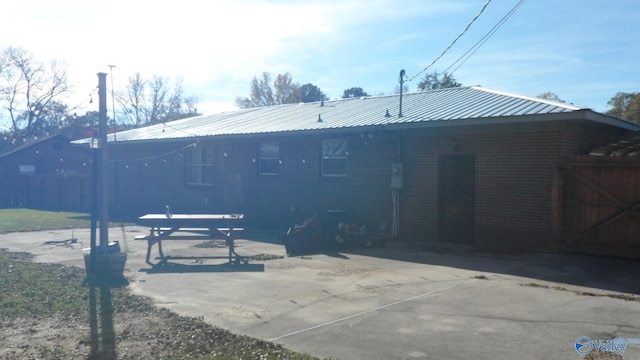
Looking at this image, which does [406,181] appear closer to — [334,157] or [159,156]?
[334,157]

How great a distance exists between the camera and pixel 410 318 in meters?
7.17

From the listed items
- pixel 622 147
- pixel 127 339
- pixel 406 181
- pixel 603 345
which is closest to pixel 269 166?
pixel 406 181

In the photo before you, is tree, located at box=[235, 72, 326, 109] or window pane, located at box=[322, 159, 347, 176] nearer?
window pane, located at box=[322, 159, 347, 176]

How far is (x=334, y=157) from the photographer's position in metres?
17.5

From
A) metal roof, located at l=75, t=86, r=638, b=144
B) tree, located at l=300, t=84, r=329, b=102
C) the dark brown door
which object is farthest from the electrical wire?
tree, located at l=300, t=84, r=329, b=102

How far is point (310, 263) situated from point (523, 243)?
487 centimetres

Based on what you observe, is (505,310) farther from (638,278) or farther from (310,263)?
(310,263)

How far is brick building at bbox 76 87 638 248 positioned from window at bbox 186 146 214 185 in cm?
4

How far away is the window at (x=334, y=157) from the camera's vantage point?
A: 17.2 m

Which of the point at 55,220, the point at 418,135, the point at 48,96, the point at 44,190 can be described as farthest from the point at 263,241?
the point at 48,96

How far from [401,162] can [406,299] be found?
7.33 metres

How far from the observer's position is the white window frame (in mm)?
17203

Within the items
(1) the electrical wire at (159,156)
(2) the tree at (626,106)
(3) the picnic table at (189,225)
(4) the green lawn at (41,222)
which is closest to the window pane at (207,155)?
(1) the electrical wire at (159,156)

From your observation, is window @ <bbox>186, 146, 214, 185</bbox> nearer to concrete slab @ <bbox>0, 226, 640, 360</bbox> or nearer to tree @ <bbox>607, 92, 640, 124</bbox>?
concrete slab @ <bbox>0, 226, 640, 360</bbox>
